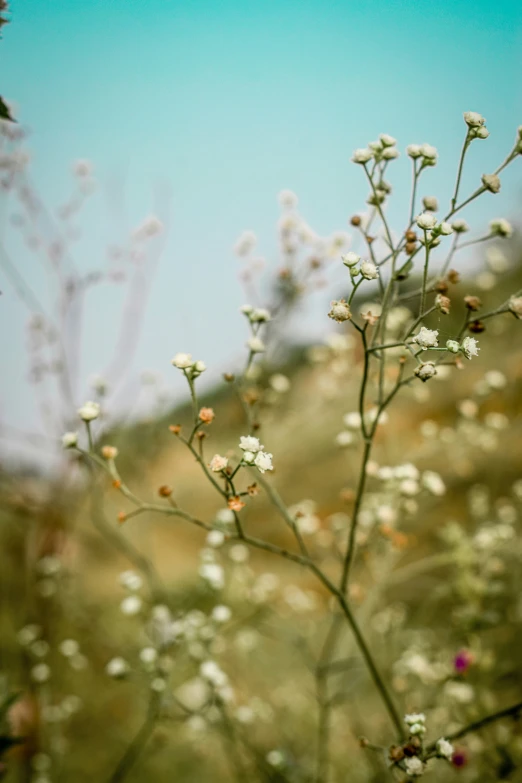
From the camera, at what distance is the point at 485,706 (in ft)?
7.45

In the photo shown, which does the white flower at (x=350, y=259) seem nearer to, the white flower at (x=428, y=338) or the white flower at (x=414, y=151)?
the white flower at (x=428, y=338)

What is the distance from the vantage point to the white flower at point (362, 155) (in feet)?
4.91

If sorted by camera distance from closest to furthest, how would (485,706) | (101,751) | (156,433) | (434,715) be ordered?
1. (485,706)
2. (434,715)
3. (156,433)
4. (101,751)

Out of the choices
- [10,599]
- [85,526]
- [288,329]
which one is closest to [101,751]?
[10,599]

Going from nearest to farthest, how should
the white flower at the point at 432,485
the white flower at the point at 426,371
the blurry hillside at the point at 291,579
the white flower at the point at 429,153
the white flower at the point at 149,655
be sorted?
the white flower at the point at 426,371 < the white flower at the point at 429,153 < the white flower at the point at 432,485 < the white flower at the point at 149,655 < the blurry hillside at the point at 291,579

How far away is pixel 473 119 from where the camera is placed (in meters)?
1.33

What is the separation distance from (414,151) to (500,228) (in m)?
0.36

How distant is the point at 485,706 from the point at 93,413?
2118 millimetres

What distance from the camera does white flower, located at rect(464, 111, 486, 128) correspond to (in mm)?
1327

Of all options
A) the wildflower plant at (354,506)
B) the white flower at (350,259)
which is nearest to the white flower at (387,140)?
the wildflower plant at (354,506)

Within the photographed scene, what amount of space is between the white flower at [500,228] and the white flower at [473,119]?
322 millimetres

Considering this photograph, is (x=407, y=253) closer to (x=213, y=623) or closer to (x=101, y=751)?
(x=213, y=623)

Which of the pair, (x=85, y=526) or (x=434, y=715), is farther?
(x=85, y=526)

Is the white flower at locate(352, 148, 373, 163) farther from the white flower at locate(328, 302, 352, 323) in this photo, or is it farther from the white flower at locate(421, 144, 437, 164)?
the white flower at locate(328, 302, 352, 323)
